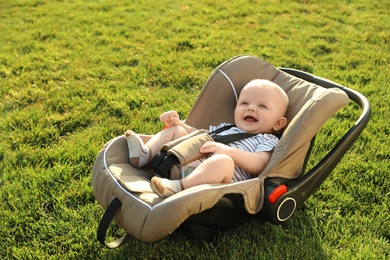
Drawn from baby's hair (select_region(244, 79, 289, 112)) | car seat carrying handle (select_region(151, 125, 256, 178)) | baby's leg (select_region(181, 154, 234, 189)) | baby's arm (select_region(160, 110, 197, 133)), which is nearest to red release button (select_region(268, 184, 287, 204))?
baby's leg (select_region(181, 154, 234, 189))

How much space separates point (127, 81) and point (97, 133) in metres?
1.22

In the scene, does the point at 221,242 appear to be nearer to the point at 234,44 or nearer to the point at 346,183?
the point at 346,183

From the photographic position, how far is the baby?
2484mm

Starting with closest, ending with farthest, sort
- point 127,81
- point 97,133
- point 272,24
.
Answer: point 97,133 → point 127,81 → point 272,24

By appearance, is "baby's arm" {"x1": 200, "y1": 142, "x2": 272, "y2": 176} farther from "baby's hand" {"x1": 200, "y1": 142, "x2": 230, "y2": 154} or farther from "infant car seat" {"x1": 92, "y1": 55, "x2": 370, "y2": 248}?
"infant car seat" {"x1": 92, "y1": 55, "x2": 370, "y2": 248}

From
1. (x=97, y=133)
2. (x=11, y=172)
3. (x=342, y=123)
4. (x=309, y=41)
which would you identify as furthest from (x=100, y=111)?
(x=309, y=41)

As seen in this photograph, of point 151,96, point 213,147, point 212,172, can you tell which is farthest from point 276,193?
point 151,96

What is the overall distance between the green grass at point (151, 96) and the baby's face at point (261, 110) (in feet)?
2.01

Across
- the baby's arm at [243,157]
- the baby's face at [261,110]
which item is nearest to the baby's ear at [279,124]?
the baby's face at [261,110]

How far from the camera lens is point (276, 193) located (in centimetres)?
241

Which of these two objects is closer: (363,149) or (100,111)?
(363,149)

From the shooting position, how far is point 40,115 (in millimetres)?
4148

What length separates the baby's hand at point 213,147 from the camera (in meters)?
2.69

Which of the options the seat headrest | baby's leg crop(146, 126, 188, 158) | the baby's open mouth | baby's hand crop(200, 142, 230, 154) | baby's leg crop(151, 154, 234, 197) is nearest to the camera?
baby's leg crop(151, 154, 234, 197)
